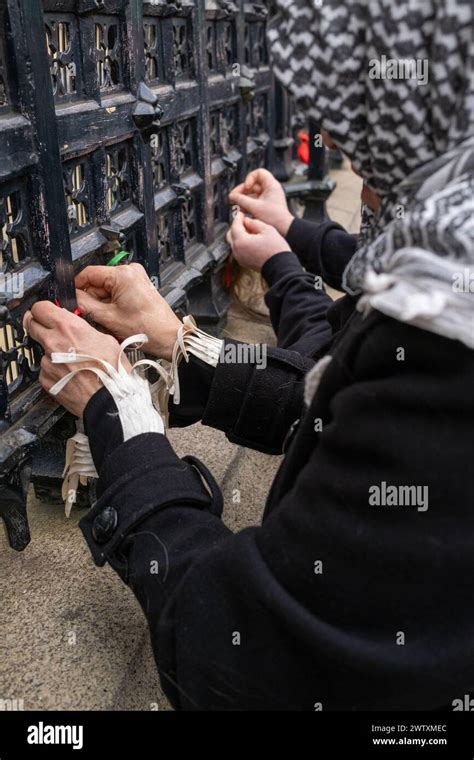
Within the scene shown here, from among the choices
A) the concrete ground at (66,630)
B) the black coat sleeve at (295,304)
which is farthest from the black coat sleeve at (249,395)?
the concrete ground at (66,630)

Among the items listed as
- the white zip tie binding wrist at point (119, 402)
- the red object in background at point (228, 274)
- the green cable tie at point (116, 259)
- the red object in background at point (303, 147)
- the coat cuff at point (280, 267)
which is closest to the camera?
the white zip tie binding wrist at point (119, 402)

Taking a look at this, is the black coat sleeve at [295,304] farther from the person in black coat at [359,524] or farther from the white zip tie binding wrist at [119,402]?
the person in black coat at [359,524]

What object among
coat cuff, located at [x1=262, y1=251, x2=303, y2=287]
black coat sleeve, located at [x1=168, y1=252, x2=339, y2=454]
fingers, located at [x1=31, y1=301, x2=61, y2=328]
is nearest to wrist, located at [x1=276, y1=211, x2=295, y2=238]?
coat cuff, located at [x1=262, y1=251, x2=303, y2=287]

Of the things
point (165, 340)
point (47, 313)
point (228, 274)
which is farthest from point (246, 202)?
Answer: point (47, 313)

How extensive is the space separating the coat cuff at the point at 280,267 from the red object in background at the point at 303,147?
234 cm

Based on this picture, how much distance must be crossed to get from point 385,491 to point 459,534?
0.11m

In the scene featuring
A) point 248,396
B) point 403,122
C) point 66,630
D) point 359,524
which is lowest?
point 66,630

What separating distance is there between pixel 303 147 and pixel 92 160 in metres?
2.97

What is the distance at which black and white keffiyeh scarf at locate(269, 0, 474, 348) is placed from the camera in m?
0.92

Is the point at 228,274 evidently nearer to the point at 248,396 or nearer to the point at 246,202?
the point at 246,202

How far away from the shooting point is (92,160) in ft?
5.98

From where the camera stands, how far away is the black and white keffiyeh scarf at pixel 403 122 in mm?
921

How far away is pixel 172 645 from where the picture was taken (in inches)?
45.6

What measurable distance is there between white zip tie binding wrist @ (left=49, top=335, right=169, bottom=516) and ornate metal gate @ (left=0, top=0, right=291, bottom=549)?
9 centimetres
